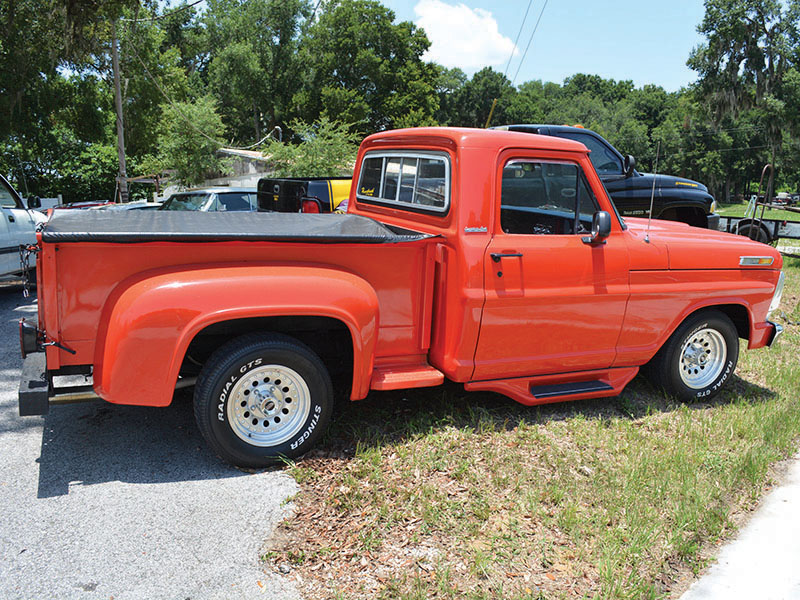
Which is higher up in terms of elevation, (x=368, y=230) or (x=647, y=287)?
(x=368, y=230)

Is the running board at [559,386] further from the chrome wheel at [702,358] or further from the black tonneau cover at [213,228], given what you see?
the black tonneau cover at [213,228]

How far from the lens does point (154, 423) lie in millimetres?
4320

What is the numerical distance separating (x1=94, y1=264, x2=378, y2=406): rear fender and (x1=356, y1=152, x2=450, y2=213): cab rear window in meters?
1.12

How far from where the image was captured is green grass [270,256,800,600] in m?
2.96

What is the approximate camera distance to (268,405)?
3.75 meters

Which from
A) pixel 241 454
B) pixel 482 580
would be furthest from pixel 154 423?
pixel 482 580

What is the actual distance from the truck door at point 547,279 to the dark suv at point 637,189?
4867 millimetres

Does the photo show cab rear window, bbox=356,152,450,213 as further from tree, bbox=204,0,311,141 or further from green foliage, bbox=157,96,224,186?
tree, bbox=204,0,311,141

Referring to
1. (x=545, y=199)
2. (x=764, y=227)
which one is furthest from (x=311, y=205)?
(x=764, y=227)

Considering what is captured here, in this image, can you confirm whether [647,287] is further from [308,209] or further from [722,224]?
[722,224]

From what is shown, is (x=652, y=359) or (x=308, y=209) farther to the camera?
(x=308, y=209)

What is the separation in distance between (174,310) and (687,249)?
3.74m

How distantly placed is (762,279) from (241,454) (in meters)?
4.38

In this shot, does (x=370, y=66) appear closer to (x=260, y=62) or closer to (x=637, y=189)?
(x=260, y=62)
